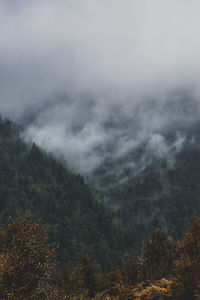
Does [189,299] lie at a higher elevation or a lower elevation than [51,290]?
lower

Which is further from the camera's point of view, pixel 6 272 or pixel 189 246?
pixel 189 246

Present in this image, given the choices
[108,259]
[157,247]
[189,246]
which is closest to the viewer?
[189,246]

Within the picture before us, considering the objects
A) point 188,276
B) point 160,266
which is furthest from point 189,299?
point 160,266

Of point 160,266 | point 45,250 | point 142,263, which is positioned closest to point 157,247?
point 160,266

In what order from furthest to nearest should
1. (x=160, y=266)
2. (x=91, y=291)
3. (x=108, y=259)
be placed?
(x=108, y=259), (x=91, y=291), (x=160, y=266)

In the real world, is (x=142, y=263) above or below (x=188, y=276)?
above

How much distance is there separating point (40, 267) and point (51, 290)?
279 cm

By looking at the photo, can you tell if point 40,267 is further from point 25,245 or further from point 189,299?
point 189,299

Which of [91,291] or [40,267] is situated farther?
[91,291]

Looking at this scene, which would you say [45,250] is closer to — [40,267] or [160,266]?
[40,267]

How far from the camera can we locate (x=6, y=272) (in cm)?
2769

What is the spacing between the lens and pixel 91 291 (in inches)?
2053

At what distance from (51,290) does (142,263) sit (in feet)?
52.7

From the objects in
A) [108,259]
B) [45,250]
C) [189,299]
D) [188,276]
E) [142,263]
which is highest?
[108,259]
